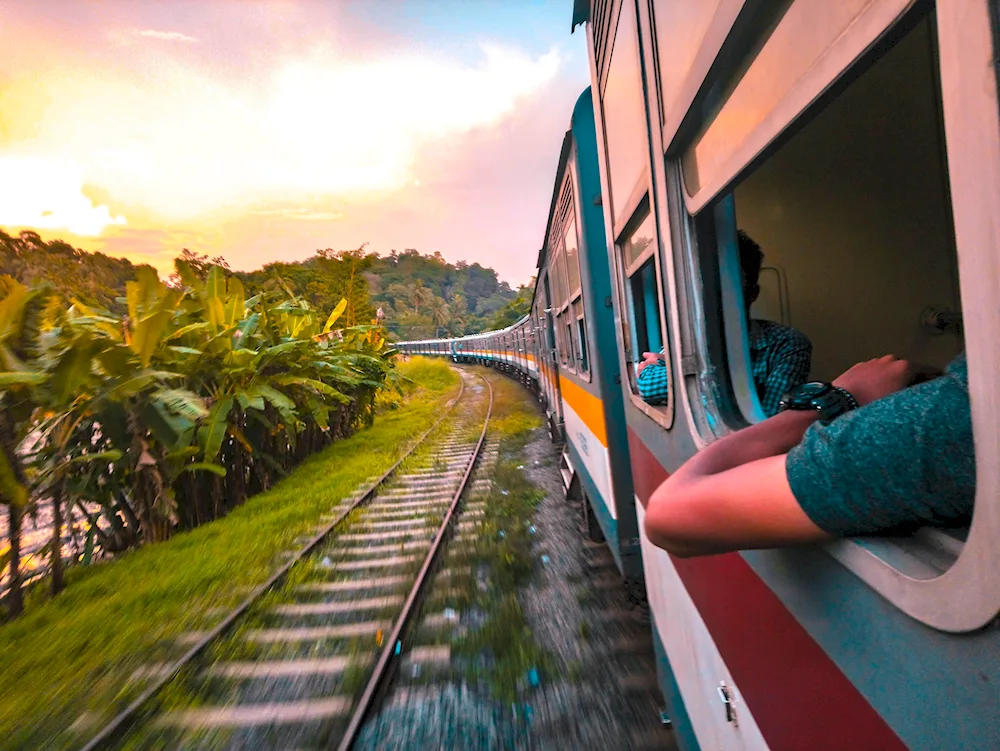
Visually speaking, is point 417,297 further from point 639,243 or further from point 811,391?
point 811,391

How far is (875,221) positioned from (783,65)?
195cm

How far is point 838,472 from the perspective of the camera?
72cm

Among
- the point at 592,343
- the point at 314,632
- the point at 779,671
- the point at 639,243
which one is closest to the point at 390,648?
the point at 314,632

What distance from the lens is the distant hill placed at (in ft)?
61.9

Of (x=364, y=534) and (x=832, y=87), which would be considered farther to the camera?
(x=364, y=534)

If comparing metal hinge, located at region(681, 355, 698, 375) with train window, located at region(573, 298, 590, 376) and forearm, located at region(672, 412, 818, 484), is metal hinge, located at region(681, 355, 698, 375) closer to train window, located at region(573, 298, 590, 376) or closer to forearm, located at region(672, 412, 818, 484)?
forearm, located at region(672, 412, 818, 484)

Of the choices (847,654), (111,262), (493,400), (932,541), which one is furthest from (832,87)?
(111,262)

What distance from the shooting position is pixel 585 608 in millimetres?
4043

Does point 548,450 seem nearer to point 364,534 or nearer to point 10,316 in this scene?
point 364,534

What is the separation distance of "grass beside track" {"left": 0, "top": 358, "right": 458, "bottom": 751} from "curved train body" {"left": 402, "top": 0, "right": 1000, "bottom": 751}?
9.93 feet

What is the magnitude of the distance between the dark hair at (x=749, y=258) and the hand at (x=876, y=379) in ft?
2.27

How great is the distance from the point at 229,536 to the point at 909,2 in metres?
6.44

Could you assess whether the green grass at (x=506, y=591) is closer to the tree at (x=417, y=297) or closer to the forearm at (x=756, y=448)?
the forearm at (x=756, y=448)

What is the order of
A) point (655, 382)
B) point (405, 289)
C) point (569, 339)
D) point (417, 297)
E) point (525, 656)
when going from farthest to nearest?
point (405, 289) < point (417, 297) < point (569, 339) < point (525, 656) < point (655, 382)
